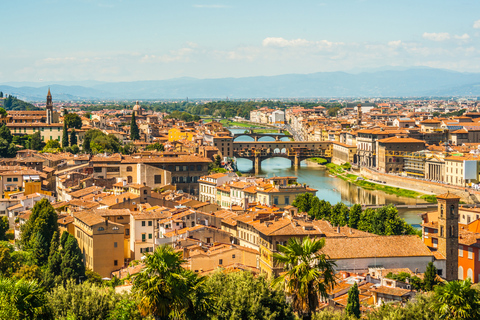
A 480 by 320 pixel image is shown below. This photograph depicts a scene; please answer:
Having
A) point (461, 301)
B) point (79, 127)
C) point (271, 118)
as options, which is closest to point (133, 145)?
point (79, 127)

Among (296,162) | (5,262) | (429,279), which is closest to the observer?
(429,279)

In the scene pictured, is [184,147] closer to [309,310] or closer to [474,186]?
[474,186]

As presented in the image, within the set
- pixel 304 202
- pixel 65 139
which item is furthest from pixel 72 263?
pixel 65 139

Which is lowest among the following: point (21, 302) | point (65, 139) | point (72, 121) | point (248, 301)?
point (248, 301)

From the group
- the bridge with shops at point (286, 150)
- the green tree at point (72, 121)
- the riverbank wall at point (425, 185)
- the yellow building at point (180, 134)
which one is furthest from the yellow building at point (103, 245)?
the yellow building at point (180, 134)

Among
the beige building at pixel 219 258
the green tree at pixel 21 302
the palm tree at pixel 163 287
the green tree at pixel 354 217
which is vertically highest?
the palm tree at pixel 163 287

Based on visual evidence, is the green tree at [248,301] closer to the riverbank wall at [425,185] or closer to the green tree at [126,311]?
the green tree at [126,311]

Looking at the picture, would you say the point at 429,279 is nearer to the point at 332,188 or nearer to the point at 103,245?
the point at 103,245
